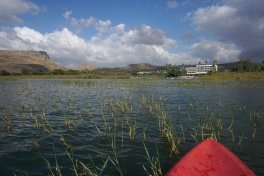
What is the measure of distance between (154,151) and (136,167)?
7.02ft

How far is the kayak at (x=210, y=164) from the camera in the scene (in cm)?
763

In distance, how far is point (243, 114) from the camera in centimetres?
2342

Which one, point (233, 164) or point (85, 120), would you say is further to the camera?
point (85, 120)

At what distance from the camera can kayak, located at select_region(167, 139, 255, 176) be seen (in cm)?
763

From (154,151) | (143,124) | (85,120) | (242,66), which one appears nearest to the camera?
(154,151)

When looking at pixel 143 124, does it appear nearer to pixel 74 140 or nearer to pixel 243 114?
pixel 74 140

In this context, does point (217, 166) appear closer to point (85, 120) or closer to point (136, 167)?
point (136, 167)

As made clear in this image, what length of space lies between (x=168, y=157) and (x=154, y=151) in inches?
42.3

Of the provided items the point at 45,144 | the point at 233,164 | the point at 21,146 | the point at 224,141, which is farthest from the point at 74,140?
the point at 233,164

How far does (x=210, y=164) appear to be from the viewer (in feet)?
26.1

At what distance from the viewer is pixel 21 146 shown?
44.2ft

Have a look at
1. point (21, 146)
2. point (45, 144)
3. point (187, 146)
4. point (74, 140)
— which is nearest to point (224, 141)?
point (187, 146)

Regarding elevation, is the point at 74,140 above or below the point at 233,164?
below

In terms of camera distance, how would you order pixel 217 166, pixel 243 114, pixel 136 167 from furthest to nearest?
pixel 243 114 < pixel 136 167 < pixel 217 166
